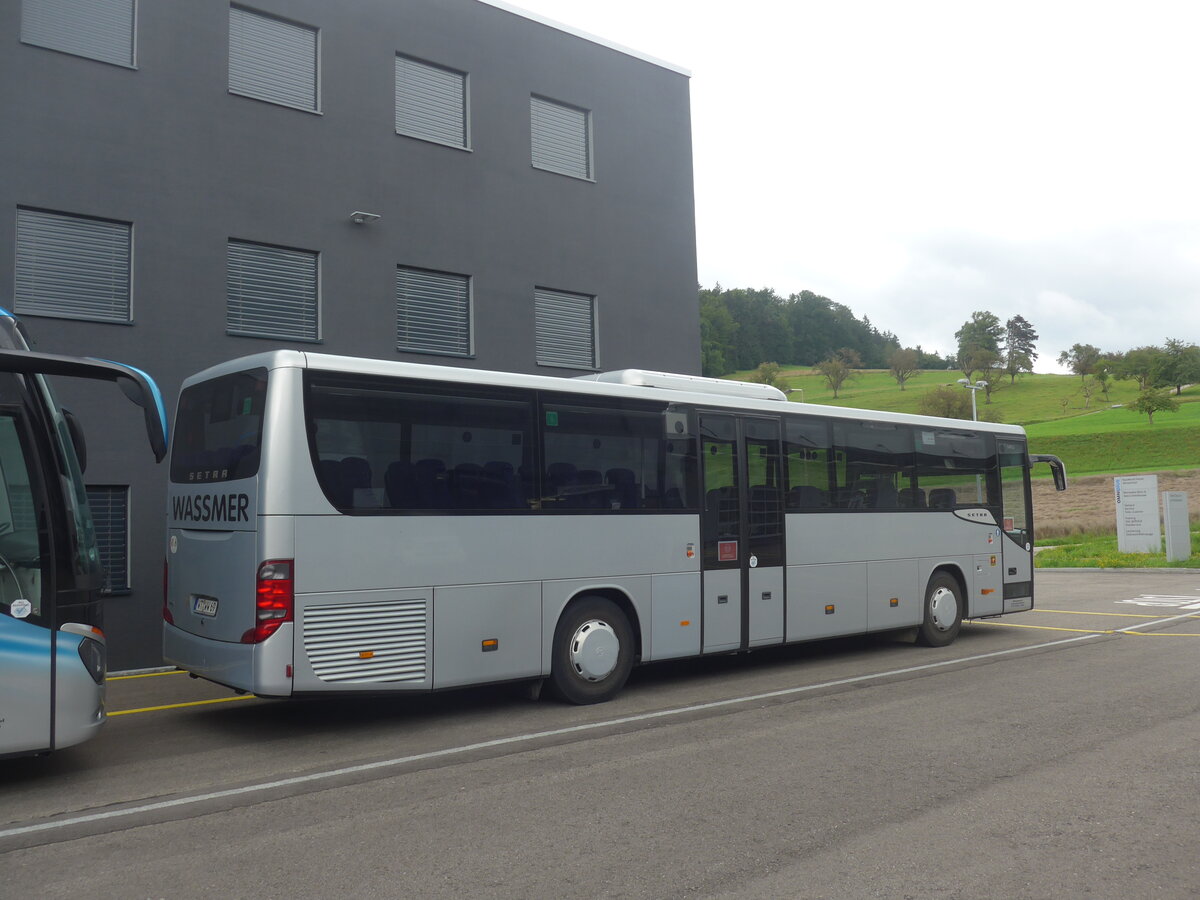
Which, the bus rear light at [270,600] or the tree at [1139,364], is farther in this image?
the tree at [1139,364]

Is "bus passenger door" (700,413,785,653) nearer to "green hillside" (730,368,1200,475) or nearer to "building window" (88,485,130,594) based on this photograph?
"building window" (88,485,130,594)

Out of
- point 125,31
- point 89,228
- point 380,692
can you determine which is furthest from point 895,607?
point 125,31

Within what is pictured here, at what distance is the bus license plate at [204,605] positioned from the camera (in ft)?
26.0

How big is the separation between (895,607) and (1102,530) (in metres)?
30.5

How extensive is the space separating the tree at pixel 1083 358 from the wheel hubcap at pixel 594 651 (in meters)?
109

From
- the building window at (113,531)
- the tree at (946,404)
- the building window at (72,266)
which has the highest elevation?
the tree at (946,404)

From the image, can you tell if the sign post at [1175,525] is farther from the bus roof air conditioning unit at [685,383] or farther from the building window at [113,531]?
the building window at [113,531]

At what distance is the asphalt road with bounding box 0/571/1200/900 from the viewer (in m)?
4.69

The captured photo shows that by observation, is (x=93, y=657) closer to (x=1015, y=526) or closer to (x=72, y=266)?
(x=72, y=266)

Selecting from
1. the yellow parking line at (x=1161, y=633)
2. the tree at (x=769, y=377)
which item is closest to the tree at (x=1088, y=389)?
the tree at (x=769, y=377)

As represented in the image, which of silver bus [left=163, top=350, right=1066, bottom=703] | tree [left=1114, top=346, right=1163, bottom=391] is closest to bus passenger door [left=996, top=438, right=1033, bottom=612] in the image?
silver bus [left=163, top=350, right=1066, bottom=703]

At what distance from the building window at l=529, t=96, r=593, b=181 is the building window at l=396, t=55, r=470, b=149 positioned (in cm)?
136

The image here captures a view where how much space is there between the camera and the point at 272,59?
14.3 meters

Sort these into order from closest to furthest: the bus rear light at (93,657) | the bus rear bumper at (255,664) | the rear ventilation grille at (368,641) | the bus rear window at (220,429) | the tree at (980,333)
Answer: the bus rear light at (93,657)
the bus rear bumper at (255,664)
the rear ventilation grille at (368,641)
the bus rear window at (220,429)
the tree at (980,333)
